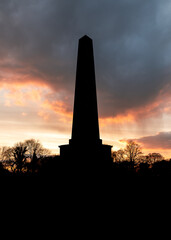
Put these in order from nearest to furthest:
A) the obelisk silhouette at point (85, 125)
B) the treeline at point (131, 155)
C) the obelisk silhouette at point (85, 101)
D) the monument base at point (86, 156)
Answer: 1. the monument base at point (86, 156)
2. the obelisk silhouette at point (85, 125)
3. the obelisk silhouette at point (85, 101)
4. the treeline at point (131, 155)

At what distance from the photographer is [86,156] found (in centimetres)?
1025

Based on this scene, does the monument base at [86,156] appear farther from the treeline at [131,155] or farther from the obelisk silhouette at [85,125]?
the treeline at [131,155]

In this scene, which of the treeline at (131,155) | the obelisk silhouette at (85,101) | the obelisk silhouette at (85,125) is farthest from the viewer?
the treeline at (131,155)

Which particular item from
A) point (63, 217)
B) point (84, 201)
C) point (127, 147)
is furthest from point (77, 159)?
point (127, 147)

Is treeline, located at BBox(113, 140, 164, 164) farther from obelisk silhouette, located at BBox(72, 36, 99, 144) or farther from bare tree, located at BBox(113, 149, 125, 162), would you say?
obelisk silhouette, located at BBox(72, 36, 99, 144)

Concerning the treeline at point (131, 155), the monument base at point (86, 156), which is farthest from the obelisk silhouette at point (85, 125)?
the treeline at point (131, 155)

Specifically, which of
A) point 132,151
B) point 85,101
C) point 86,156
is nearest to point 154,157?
point 132,151

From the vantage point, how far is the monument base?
33.3ft

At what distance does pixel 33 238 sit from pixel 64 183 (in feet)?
16.3

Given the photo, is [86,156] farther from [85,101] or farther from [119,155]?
[119,155]

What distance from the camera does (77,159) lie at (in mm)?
10289

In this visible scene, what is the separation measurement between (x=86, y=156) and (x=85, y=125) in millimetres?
2152

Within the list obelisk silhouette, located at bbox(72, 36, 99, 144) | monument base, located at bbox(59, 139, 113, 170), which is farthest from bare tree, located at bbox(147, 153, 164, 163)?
obelisk silhouette, located at bbox(72, 36, 99, 144)

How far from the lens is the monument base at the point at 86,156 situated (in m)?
10.1
